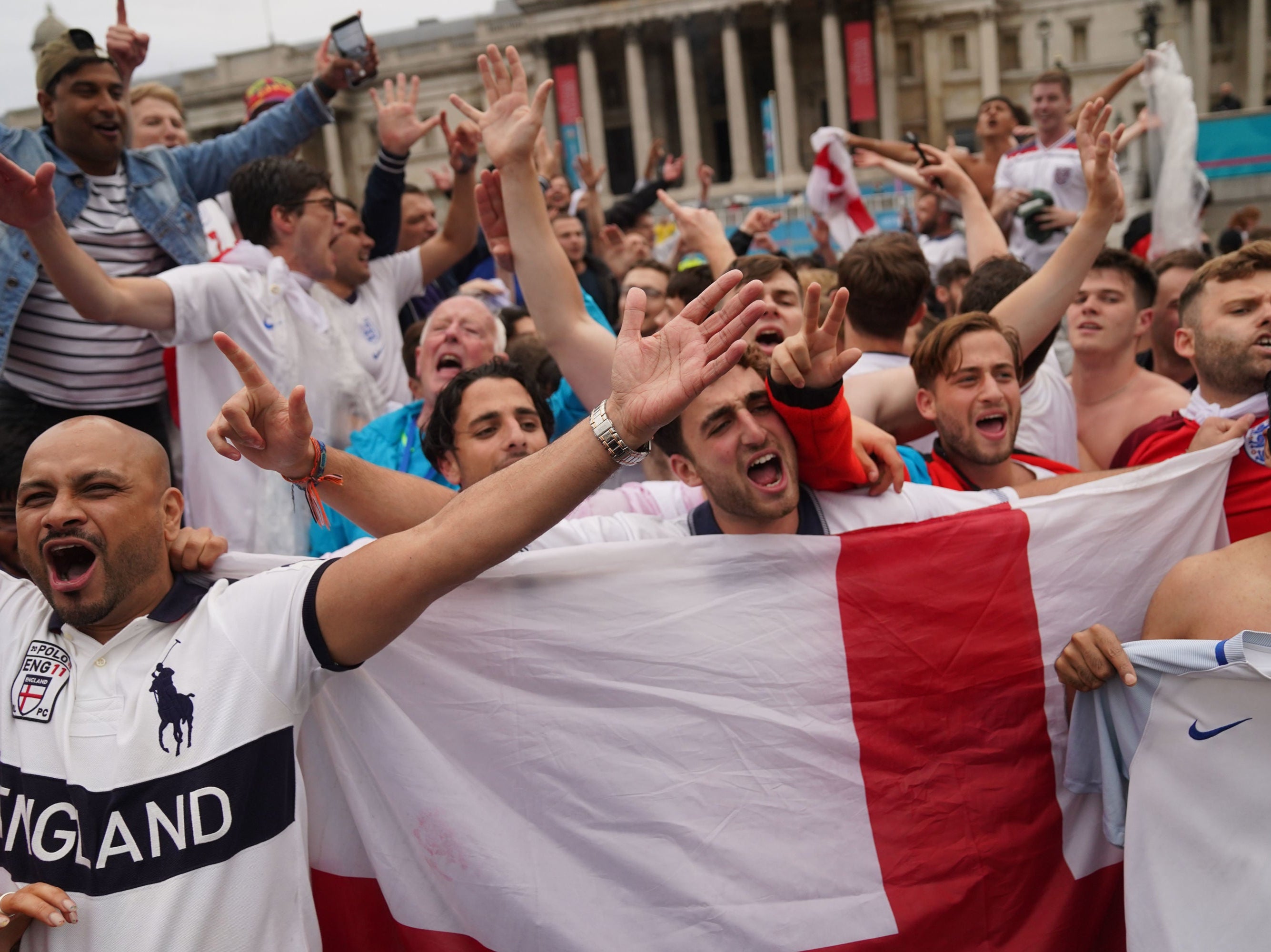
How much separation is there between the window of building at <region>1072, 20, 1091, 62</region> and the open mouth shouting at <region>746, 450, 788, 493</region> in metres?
51.5

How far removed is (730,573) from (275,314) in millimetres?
2103

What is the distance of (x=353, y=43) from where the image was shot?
4.58 meters

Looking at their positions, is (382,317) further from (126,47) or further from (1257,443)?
(1257,443)

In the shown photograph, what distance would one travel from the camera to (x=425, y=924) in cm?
225

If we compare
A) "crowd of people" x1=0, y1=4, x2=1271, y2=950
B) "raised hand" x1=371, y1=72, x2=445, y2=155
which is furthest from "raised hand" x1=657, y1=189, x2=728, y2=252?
"raised hand" x1=371, y1=72, x2=445, y2=155

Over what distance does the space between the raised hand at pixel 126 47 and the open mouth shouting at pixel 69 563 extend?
2.68 meters

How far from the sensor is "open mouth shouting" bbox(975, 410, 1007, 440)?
2939 mm

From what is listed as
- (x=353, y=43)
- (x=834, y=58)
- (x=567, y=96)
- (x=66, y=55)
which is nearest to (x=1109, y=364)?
(x=353, y=43)

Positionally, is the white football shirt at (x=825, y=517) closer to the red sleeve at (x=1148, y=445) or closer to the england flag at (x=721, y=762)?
the england flag at (x=721, y=762)

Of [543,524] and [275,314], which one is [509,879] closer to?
[543,524]

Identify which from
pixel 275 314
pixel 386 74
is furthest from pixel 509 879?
pixel 386 74

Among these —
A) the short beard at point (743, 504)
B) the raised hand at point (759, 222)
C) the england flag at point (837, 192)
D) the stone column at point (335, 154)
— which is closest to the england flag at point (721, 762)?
the short beard at point (743, 504)

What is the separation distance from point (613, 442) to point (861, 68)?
47.1m

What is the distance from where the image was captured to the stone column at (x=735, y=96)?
48.8 metres
